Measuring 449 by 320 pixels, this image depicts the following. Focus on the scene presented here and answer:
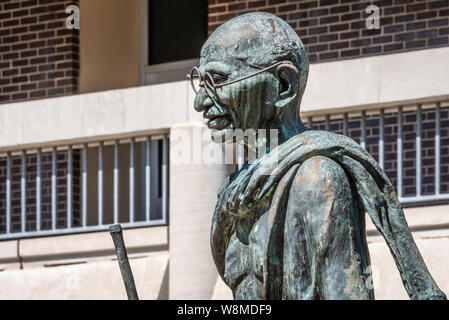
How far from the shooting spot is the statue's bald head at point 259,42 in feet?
17.2

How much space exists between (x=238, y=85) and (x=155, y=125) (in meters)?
8.93

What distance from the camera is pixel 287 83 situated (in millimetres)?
5270

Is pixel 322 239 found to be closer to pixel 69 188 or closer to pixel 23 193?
pixel 69 188

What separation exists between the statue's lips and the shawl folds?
19cm

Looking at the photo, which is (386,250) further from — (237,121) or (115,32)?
(237,121)

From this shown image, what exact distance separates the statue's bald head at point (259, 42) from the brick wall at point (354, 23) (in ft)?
31.6

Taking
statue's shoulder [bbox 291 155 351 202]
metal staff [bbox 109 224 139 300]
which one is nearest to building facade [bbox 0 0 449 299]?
A: metal staff [bbox 109 224 139 300]

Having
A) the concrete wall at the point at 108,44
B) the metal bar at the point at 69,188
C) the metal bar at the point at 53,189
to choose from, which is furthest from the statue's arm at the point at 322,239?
the concrete wall at the point at 108,44

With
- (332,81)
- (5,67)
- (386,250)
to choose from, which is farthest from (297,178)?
(5,67)

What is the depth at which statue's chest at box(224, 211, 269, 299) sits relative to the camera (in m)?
5.15

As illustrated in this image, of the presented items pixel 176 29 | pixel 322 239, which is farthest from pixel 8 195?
pixel 322 239

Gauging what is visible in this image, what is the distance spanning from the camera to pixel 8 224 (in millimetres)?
A: 15055

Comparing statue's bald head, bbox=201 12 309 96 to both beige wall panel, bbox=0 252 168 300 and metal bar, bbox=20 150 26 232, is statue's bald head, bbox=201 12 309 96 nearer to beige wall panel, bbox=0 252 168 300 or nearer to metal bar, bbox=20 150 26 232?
beige wall panel, bbox=0 252 168 300

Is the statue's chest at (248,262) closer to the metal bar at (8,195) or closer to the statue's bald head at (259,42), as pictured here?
the statue's bald head at (259,42)
